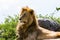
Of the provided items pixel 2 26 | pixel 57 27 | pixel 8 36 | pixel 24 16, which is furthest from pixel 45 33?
pixel 2 26

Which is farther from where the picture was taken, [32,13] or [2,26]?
[2,26]

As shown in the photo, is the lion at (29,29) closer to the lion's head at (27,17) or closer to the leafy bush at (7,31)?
the lion's head at (27,17)

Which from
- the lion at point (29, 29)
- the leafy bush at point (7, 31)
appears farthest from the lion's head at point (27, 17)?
the leafy bush at point (7, 31)

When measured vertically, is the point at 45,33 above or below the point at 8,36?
above

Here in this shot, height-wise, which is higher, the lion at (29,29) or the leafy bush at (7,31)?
the lion at (29,29)

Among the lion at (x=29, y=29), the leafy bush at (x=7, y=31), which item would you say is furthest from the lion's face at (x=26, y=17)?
the leafy bush at (x=7, y=31)

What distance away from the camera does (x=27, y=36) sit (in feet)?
15.3

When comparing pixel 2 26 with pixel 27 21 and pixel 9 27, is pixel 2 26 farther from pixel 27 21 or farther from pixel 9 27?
pixel 27 21

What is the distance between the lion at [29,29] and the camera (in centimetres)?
458

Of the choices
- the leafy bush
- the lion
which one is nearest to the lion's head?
the lion

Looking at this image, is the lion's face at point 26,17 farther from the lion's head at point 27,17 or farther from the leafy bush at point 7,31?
the leafy bush at point 7,31

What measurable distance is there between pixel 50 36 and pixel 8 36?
16519mm

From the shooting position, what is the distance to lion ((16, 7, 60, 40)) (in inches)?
180

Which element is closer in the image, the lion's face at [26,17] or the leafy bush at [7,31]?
the lion's face at [26,17]
